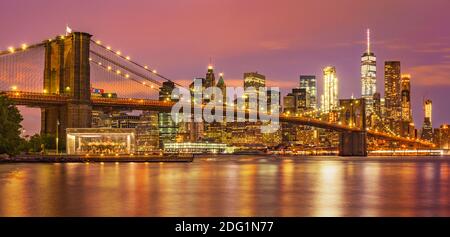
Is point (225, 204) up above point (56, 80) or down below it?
below

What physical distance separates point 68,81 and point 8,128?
1228 cm

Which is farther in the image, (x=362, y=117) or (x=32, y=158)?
(x=362, y=117)

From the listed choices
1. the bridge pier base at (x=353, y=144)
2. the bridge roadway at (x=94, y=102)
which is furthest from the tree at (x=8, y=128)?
the bridge pier base at (x=353, y=144)


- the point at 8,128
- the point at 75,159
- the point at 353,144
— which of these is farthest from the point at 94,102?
the point at 353,144

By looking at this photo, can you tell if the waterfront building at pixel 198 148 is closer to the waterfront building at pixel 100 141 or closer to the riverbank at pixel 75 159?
the waterfront building at pixel 100 141

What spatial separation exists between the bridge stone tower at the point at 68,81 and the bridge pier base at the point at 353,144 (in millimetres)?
58382

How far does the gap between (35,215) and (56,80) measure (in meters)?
54.1

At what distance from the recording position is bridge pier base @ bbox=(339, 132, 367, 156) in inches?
4456
